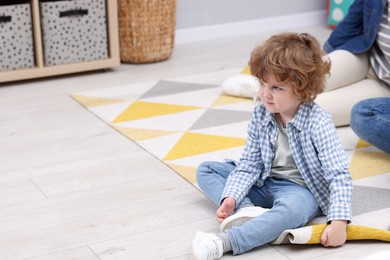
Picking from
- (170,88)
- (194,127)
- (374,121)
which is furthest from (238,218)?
(170,88)

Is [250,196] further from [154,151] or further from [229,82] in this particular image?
[229,82]

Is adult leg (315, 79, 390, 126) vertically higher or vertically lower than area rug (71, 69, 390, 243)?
higher

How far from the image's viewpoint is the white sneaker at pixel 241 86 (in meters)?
2.63

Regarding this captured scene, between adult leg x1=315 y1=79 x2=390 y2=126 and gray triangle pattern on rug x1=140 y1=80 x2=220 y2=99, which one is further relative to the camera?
gray triangle pattern on rug x1=140 y1=80 x2=220 y2=99

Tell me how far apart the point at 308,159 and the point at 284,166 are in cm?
9

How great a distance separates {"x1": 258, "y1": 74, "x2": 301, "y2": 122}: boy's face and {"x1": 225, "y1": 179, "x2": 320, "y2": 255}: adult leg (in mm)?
191

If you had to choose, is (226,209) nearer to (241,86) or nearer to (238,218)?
(238,218)

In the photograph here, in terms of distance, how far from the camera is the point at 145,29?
10.4ft

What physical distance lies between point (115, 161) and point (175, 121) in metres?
0.39

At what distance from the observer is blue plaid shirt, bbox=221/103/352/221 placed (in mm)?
1571

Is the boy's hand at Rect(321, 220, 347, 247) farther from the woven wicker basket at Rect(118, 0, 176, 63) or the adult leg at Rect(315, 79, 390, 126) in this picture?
the woven wicker basket at Rect(118, 0, 176, 63)

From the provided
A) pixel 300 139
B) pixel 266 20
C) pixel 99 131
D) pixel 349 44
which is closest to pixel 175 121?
pixel 99 131

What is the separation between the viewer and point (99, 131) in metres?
2.37

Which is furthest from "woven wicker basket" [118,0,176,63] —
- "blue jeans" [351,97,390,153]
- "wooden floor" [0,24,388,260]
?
"blue jeans" [351,97,390,153]
